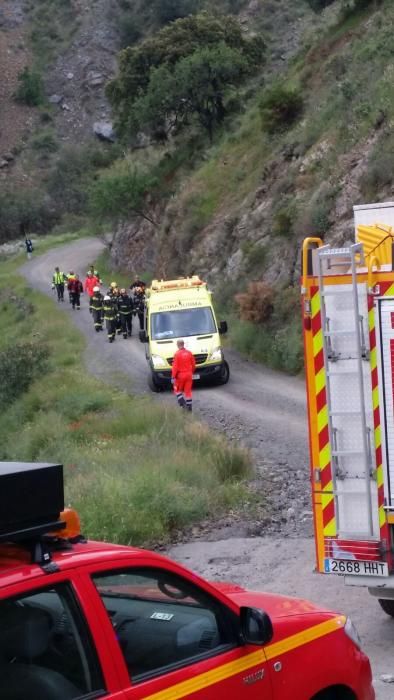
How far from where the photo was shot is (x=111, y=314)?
35.2 meters

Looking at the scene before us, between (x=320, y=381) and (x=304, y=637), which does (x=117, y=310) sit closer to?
(x=320, y=381)

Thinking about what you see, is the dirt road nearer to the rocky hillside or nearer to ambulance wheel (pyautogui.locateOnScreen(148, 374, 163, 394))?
ambulance wheel (pyautogui.locateOnScreen(148, 374, 163, 394))

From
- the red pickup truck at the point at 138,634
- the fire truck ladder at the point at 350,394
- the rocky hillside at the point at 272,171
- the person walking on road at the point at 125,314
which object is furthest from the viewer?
the person walking on road at the point at 125,314

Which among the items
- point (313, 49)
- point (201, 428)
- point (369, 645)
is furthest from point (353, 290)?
point (313, 49)

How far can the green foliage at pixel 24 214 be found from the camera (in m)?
90.9

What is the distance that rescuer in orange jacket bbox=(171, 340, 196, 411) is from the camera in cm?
2098

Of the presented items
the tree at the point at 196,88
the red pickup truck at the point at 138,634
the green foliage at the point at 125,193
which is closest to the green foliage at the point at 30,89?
the tree at the point at 196,88

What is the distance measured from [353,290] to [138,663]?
12.6 feet

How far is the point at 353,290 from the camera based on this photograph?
7.54 metres

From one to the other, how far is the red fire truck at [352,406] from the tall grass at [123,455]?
187 inches

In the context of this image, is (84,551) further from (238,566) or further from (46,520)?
(238,566)

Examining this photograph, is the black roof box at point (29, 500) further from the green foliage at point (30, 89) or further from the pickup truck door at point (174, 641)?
the green foliage at point (30, 89)

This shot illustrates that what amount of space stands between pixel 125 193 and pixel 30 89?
55.5 m

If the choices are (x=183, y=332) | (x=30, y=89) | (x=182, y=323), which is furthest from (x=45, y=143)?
(x=183, y=332)
